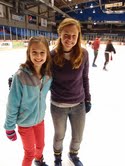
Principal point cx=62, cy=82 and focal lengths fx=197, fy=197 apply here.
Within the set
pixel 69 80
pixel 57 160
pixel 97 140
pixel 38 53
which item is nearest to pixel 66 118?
pixel 69 80

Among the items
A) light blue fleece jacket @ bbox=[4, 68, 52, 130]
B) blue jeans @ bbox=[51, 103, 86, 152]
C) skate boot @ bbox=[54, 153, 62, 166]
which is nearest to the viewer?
light blue fleece jacket @ bbox=[4, 68, 52, 130]

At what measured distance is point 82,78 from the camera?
1.49 m

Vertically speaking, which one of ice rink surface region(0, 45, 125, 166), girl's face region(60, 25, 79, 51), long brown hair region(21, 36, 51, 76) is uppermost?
girl's face region(60, 25, 79, 51)

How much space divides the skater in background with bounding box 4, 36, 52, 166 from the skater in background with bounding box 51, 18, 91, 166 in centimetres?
8

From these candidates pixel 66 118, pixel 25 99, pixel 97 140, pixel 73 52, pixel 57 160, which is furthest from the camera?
pixel 97 140

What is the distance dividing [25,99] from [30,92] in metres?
0.05

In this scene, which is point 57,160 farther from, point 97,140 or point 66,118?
point 97,140

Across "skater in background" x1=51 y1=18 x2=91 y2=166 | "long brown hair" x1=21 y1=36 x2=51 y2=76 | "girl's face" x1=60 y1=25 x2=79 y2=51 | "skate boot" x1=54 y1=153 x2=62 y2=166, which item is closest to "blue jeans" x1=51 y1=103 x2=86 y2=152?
"skater in background" x1=51 y1=18 x2=91 y2=166

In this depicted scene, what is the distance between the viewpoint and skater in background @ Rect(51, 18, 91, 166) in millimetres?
1274

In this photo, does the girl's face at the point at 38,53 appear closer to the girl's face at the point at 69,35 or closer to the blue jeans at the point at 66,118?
the girl's face at the point at 69,35

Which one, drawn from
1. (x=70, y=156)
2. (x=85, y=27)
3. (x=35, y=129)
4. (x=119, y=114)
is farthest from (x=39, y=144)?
(x=85, y=27)

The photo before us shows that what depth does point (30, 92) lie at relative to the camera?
1237 millimetres

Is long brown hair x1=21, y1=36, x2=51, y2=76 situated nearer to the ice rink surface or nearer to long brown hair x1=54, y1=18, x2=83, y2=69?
long brown hair x1=54, y1=18, x2=83, y2=69

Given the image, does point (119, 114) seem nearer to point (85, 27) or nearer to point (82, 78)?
point (82, 78)
